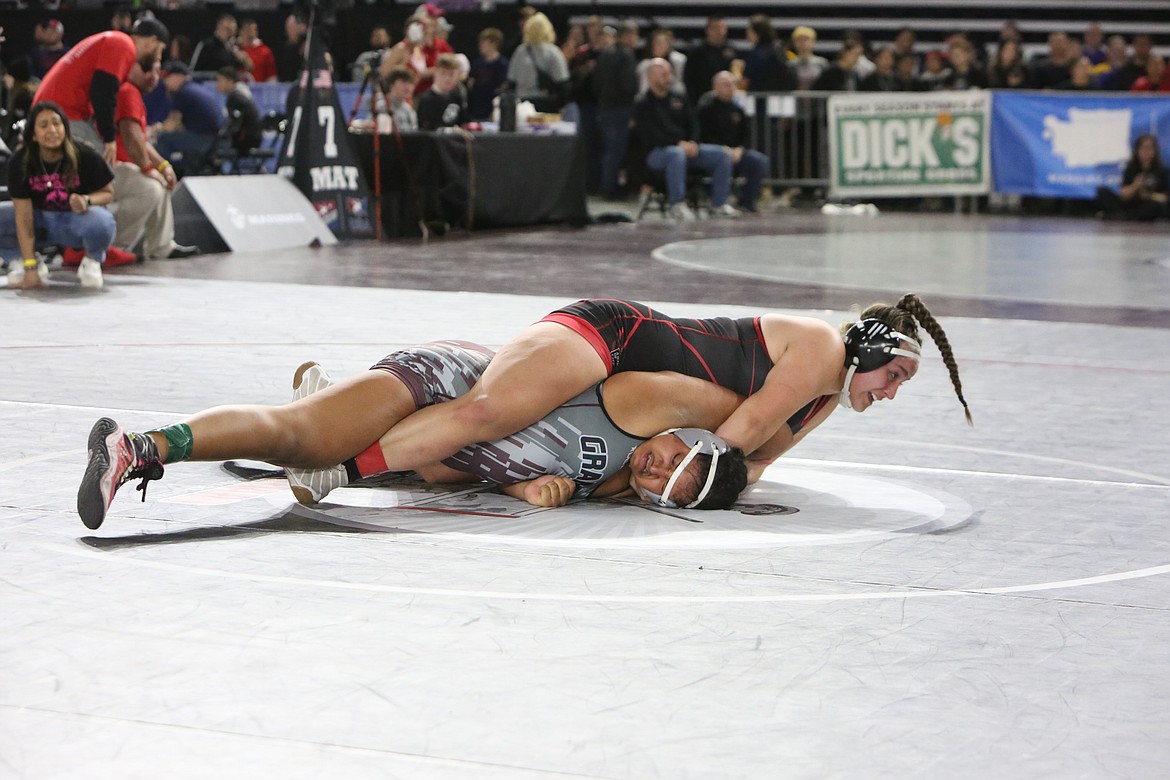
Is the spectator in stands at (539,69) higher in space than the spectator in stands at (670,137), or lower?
higher

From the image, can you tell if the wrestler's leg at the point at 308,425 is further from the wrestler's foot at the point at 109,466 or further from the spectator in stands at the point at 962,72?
the spectator in stands at the point at 962,72

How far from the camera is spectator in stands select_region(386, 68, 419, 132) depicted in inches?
538

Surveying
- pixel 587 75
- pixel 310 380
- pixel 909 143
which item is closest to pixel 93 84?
pixel 310 380

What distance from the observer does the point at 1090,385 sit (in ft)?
20.9

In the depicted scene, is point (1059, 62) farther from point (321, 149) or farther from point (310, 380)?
point (310, 380)

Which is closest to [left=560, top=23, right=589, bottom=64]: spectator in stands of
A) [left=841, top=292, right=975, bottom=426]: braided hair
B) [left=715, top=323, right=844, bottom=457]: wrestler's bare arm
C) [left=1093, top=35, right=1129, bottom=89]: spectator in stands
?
[left=1093, top=35, right=1129, bottom=89]: spectator in stands

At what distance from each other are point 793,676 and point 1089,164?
16050mm

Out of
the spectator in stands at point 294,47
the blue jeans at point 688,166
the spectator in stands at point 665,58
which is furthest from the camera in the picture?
the spectator in stands at point 294,47

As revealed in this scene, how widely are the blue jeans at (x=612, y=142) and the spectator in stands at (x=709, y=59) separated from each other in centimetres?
85

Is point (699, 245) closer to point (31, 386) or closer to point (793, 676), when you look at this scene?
point (31, 386)

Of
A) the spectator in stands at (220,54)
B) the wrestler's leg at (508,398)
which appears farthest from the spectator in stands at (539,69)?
the wrestler's leg at (508,398)

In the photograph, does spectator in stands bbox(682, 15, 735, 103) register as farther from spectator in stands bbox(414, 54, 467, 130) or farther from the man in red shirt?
the man in red shirt

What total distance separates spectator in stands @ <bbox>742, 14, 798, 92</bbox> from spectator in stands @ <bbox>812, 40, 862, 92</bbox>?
14.4 inches

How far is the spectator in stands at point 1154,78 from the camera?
1723cm
